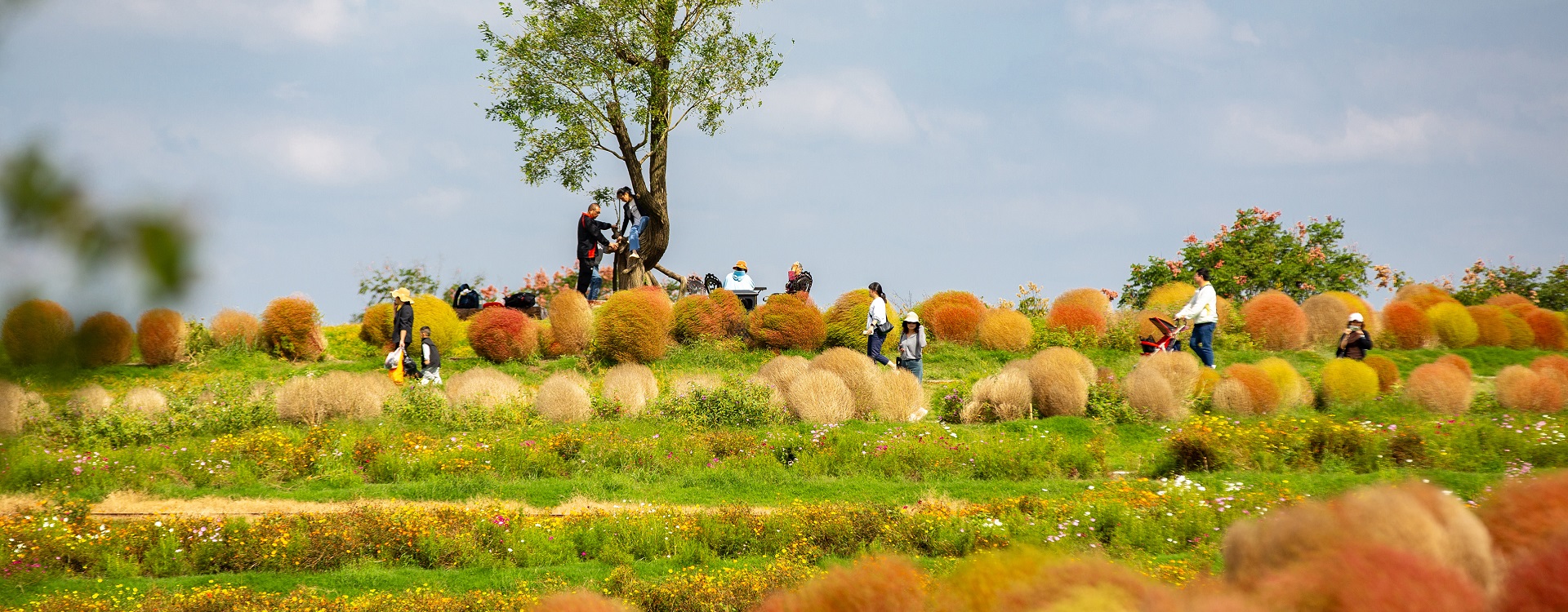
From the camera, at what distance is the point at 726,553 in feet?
27.1

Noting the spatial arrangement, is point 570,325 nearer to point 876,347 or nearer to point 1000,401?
point 876,347

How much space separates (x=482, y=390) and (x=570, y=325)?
5.08m

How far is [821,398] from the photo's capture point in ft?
44.8

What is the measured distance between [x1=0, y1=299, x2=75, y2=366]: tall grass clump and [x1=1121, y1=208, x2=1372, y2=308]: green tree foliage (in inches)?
961

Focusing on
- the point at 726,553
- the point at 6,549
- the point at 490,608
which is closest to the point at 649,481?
the point at 726,553

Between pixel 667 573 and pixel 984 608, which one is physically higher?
pixel 984 608

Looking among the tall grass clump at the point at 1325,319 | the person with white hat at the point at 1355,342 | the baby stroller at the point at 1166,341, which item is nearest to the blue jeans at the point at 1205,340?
the baby stroller at the point at 1166,341

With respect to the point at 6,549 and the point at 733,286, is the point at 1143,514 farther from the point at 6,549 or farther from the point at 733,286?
the point at 733,286

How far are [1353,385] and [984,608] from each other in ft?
49.9

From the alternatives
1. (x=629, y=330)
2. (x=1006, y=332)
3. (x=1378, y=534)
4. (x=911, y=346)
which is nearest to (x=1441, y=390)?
(x=911, y=346)

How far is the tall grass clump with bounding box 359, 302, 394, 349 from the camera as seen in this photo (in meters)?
19.6

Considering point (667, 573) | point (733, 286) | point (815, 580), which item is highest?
point (733, 286)

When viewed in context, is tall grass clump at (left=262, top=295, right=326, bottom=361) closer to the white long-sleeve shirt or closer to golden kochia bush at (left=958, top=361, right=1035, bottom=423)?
golden kochia bush at (left=958, top=361, right=1035, bottom=423)

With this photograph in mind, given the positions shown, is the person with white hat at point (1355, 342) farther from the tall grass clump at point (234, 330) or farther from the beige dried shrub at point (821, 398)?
the tall grass clump at point (234, 330)
